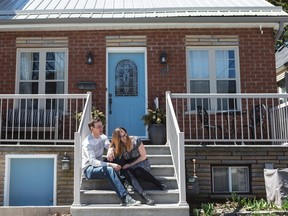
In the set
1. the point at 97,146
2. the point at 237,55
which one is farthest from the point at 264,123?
the point at 97,146

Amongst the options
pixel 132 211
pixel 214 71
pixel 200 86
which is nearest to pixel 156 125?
pixel 200 86

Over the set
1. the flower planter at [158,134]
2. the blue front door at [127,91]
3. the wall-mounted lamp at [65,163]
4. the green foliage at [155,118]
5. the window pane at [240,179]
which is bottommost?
the window pane at [240,179]

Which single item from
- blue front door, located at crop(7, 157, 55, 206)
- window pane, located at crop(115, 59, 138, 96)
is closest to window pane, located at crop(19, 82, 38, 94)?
window pane, located at crop(115, 59, 138, 96)

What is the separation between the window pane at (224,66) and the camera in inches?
398

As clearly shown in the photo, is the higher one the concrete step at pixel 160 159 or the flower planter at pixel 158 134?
the flower planter at pixel 158 134

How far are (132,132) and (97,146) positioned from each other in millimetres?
2858

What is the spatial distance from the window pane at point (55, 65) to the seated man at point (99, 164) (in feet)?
11.5

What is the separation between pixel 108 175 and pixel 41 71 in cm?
Answer: 459

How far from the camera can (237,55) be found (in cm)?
1009

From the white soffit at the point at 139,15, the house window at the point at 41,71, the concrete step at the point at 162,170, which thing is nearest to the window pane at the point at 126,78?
the white soffit at the point at 139,15

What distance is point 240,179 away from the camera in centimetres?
799

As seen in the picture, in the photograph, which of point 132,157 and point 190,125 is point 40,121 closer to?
point 132,157

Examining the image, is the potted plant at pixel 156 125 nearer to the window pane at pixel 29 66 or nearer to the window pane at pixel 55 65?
the window pane at pixel 55 65

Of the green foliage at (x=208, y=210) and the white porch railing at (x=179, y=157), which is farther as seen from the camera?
the green foliage at (x=208, y=210)
